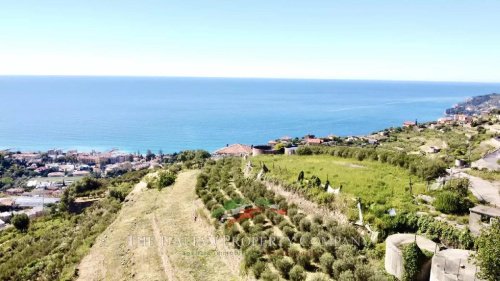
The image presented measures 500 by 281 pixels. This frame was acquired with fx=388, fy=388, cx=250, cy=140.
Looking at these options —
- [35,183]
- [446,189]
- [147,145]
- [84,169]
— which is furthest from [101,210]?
[147,145]

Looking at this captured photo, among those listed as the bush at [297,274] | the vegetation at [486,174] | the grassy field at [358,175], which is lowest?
the bush at [297,274]

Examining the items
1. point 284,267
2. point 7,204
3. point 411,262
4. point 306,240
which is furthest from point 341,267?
point 7,204

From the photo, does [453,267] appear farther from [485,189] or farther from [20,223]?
[20,223]

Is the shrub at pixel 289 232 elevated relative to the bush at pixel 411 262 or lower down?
lower down

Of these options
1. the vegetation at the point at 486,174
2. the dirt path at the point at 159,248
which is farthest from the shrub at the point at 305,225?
the vegetation at the point at 486,174

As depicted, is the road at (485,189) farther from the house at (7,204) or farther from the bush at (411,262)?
the house at (7,204)

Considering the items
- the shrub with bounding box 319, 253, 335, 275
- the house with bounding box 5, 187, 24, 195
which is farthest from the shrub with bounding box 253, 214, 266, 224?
the house with bounding box 5, 187, 24, 195
